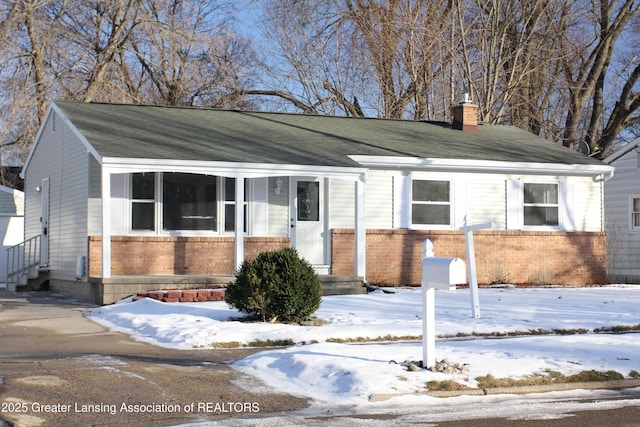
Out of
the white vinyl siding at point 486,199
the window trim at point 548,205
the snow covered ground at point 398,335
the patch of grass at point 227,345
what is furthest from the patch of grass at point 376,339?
the window trim at point 548,205

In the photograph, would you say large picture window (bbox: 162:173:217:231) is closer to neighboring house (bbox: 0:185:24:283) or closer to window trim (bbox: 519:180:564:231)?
window trim (bbox: 519:180:564:231)

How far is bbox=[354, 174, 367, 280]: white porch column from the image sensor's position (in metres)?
19.1

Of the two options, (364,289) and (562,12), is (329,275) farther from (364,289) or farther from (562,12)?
(562,12)

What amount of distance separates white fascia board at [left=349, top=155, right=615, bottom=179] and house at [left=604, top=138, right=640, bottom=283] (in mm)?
4213

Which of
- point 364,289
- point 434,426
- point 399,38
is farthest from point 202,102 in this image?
point 434,426

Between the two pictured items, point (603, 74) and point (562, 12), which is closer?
point (562, 12)

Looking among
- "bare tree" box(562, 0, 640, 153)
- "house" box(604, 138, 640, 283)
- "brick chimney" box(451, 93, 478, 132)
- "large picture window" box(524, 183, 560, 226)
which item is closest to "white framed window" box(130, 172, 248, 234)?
"large picture window" box(524, 183, 560, 226)

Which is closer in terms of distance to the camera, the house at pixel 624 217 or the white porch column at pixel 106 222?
the white porch column at pixel 106 222

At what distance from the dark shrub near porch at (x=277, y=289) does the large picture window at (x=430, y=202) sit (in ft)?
26.3

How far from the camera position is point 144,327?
13258 mm

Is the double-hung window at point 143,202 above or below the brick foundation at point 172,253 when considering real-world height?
above

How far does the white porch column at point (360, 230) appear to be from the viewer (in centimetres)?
1912

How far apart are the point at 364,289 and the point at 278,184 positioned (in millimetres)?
3292

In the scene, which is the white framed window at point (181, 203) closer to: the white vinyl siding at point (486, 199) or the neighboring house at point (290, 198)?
the neighboring house at point (290, 198)
